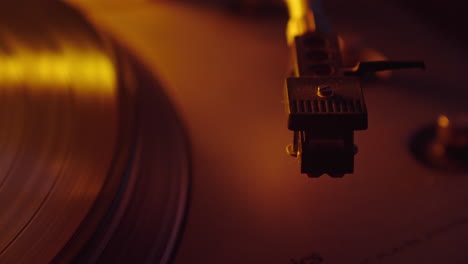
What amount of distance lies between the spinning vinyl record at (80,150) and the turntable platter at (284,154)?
0.12ft

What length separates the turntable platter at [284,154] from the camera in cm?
52

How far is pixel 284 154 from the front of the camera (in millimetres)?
582

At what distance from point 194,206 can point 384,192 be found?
0.20 metres

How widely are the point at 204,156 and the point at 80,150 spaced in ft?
0.46

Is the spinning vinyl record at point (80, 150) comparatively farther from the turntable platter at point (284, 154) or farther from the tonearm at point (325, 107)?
the tonearm at point (325, 107)

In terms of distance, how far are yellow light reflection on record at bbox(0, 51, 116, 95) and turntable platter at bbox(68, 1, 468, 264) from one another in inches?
4.1

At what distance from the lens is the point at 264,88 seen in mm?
682

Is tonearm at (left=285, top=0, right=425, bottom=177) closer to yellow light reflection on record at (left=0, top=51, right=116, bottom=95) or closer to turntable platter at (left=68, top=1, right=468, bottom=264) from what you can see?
turntable platter at (left=68, top=1, right=468, bottom=264)

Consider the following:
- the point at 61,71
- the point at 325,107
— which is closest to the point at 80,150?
the point at 61,71

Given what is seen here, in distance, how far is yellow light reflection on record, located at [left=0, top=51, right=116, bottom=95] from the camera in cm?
61

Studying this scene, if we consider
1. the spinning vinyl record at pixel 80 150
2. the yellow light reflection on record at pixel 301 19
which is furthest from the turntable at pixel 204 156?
the yellow light reflection on record at pixel 301 19

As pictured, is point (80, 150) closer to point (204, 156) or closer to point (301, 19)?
point (204, 156)

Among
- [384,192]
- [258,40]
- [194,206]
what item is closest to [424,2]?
[258,40]

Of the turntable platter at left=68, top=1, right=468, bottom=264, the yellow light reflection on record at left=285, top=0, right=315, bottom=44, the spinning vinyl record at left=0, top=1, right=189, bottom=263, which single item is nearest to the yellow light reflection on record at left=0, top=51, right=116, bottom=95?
the spinning vinyl record at left=0, top=1, right=189, bottom=263
